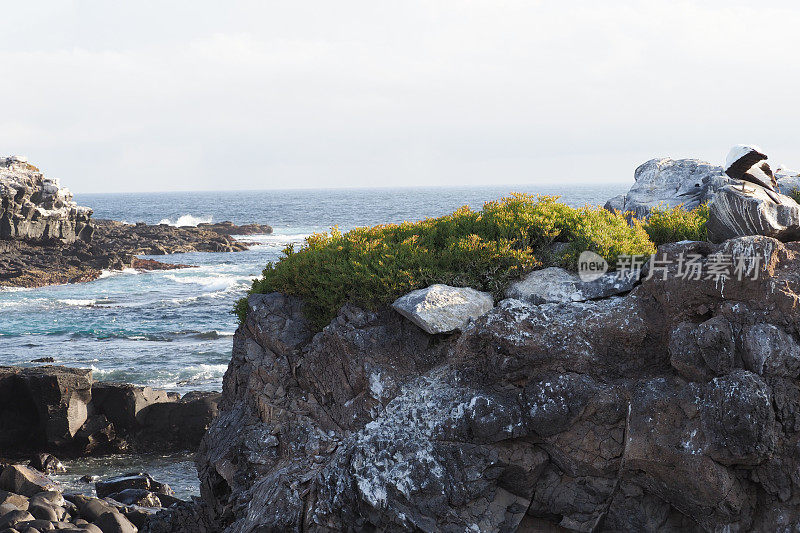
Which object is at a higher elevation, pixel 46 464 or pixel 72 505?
pixel 72 505

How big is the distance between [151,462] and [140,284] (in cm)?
3022

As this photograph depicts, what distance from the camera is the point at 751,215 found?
7844 millimetres

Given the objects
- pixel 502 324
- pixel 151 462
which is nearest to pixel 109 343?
pixel 151 462

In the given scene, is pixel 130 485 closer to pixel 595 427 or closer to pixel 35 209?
pixel 595 427

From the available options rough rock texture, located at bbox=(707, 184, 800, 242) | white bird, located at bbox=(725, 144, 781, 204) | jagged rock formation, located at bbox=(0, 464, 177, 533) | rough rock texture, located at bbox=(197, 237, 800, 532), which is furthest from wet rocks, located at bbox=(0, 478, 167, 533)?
white bird, located at bbox=(725, 144, 781, 204)

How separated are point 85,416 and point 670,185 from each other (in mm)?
16406

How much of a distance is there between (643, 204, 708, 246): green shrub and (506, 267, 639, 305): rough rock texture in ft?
6.64

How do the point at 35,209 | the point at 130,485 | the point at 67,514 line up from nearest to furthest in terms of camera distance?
the point at 67,514
the point at 130,485
the point at 35,209

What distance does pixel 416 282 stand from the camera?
28.4 feet

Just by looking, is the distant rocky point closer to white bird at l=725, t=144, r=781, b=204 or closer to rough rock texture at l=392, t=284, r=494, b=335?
rough rock texture at l=392, t=284, r=494, b=335

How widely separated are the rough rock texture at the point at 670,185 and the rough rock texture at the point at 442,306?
5.72 metres

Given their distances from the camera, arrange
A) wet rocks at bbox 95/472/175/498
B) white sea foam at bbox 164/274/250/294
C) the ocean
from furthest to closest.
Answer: white sea foam at bbox 164/274/250/294 < the ocean < wet rocks at bbox 95/472/175/498

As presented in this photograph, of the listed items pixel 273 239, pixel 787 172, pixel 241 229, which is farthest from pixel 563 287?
pixel 241 229

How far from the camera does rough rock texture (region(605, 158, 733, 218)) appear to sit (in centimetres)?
1302
